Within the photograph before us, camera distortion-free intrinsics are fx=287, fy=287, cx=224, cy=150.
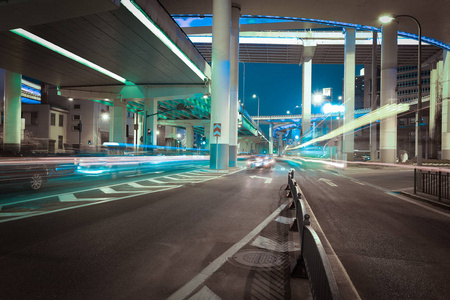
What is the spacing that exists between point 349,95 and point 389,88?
15.5 m

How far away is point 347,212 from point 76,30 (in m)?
18.6

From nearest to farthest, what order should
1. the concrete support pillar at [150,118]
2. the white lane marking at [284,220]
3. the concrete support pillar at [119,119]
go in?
1. the white lane marking at [284,220]
2. the concrete support pillar at [150,118]
3. the concrete support pillar at [119,119]

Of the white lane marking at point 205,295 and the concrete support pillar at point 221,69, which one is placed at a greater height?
the concrete support pillar at point 221,69

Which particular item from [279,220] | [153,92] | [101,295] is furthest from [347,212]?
[153,92]

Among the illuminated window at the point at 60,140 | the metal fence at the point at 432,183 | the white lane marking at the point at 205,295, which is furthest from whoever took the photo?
the illuminated window at the point at 60,140

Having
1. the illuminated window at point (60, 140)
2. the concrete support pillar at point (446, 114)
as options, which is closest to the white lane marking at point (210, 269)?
the concrete support pillar at point (446, 114)

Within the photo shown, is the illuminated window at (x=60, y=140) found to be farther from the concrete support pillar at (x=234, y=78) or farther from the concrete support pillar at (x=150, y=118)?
the concrete support pillar at (x=234, y=78)

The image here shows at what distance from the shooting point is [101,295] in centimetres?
344

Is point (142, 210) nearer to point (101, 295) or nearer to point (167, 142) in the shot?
point (101, 295)

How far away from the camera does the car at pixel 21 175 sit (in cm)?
1279

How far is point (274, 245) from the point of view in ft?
18.2

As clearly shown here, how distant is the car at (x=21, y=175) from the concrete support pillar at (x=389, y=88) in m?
34.0

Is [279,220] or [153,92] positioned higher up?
[153,92]

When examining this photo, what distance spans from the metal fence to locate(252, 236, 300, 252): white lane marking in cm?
832
